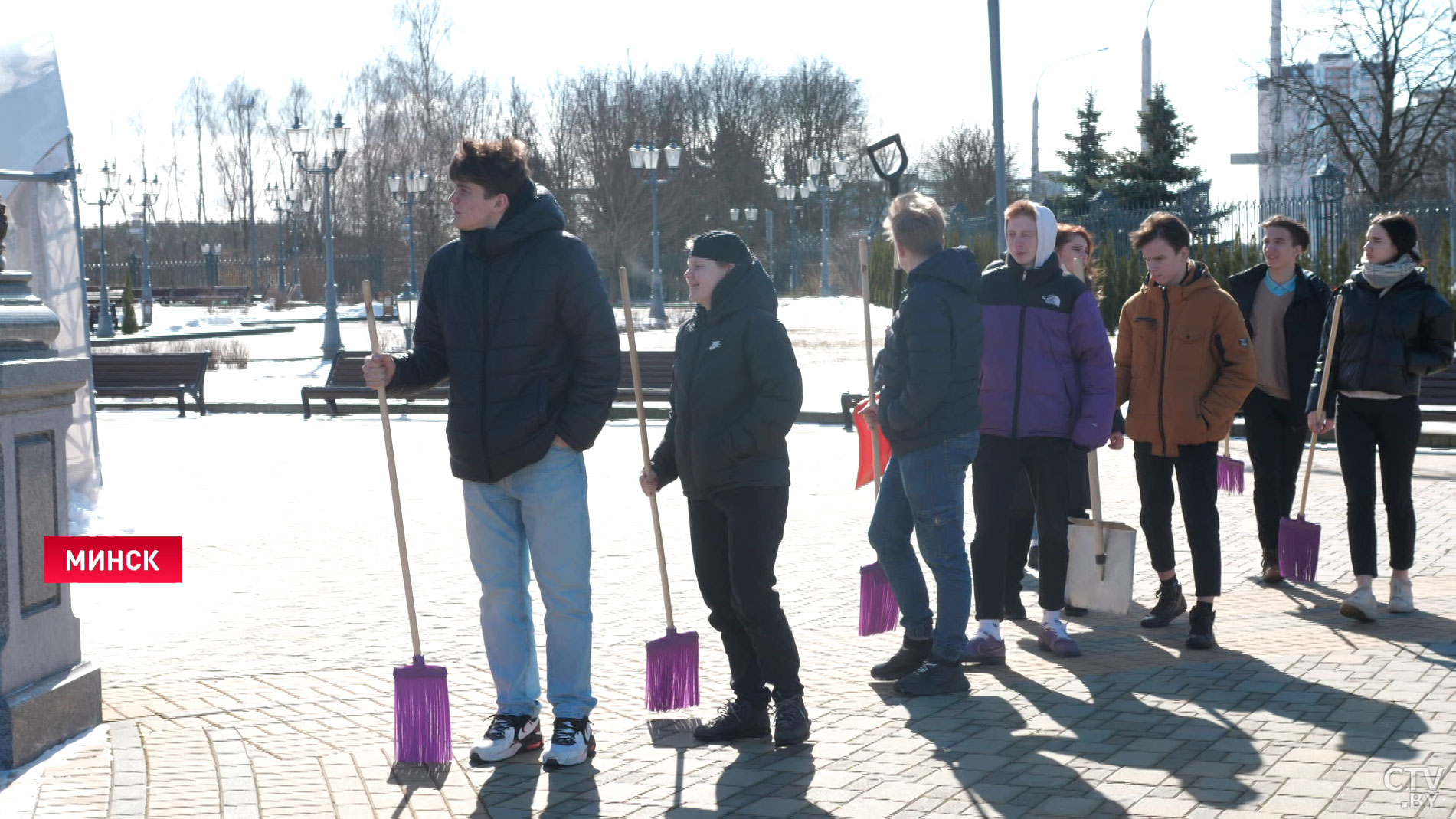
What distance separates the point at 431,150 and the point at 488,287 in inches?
2371

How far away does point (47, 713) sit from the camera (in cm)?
500

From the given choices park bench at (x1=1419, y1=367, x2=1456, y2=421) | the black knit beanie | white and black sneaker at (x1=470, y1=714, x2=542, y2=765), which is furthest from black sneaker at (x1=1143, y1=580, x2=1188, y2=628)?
park bench at (x1=1419, y1=367, x2=1456, y2=421)

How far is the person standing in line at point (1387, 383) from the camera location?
6719 millimetres

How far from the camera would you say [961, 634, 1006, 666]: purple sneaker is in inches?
239

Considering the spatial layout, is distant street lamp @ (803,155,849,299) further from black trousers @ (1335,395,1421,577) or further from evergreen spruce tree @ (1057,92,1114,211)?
black trousers @ (1335,395,1421,577)

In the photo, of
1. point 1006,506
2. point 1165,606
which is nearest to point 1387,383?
point 1165,606

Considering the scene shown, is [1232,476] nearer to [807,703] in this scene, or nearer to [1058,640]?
[1058,640]

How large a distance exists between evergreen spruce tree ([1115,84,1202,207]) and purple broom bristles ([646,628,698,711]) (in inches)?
1447

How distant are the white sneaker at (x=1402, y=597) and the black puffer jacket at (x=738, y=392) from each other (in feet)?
10.9

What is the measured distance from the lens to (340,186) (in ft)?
250

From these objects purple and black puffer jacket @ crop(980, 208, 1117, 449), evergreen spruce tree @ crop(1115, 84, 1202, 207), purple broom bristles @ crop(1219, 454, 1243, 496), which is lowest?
purple broom bristles @ crop(1219, 454, 1243, 496)

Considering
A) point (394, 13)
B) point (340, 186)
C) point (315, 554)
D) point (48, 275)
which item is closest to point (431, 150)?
point (394, 13)

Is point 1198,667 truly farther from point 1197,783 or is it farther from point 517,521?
point 517,521

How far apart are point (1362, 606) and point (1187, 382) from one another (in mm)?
1263
